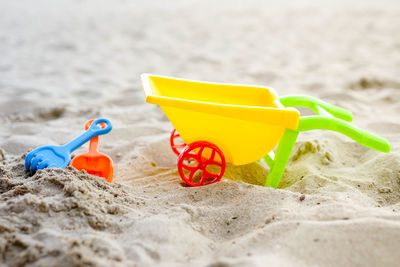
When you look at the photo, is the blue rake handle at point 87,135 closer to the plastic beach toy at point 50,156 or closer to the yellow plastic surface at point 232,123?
the plastic beach toy at point 50,156

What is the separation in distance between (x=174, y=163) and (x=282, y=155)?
642 millimetres

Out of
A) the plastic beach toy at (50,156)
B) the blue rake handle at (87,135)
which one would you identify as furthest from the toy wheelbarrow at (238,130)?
the plastic beach toy at (50,156)

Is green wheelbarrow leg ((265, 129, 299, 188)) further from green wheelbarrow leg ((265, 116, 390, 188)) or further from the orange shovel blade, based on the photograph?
the orange shovel blade

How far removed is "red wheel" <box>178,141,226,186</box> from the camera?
1.70 meters

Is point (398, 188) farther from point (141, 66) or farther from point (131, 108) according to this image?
point (141, 66)

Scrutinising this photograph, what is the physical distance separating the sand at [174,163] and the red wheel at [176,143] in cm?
6

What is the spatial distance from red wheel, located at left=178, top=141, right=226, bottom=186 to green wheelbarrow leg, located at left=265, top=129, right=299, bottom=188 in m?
0.22

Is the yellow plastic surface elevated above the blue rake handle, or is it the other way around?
the yellow plastic surface

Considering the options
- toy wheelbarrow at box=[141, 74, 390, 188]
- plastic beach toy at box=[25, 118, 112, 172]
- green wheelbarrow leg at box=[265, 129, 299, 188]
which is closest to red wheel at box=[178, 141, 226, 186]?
toy wheelbarrow at box=[141, 74, 390, 188]

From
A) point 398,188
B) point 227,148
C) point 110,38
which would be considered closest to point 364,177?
point 398,188

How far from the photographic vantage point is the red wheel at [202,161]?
1701 mm

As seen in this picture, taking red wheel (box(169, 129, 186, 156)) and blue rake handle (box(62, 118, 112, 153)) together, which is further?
red wheel (box(169, 129, 186, 156))

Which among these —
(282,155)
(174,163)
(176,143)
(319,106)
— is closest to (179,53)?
(176,143)

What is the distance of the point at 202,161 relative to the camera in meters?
1.74
